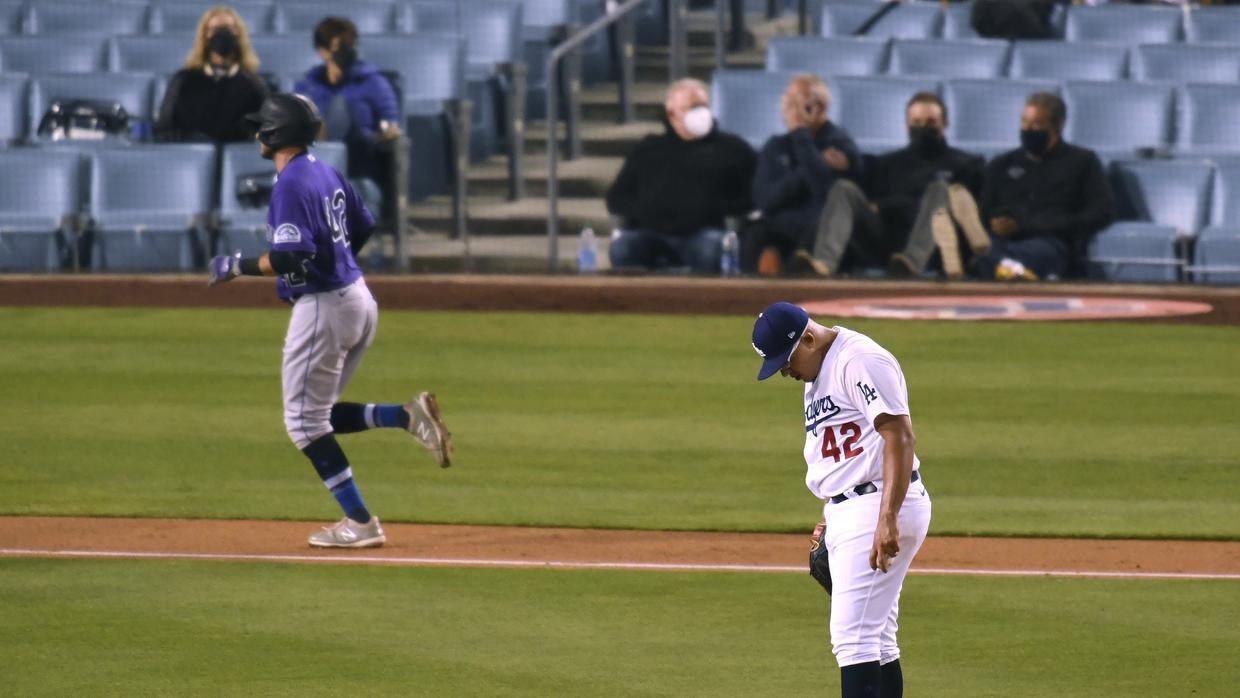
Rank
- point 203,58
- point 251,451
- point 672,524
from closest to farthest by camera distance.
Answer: point 672,524 → point 251,451 → point 203,58

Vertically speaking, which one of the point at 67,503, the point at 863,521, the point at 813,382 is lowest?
the point at 67,503

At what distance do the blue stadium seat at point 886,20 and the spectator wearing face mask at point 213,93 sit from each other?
5111 millimetres

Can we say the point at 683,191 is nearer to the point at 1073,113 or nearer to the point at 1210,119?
the point at 1073,113

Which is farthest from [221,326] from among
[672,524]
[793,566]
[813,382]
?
[813,382]

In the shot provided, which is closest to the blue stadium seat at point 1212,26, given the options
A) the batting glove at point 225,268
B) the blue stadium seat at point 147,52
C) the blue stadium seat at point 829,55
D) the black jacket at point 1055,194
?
the blue stadium seat at point 829,55

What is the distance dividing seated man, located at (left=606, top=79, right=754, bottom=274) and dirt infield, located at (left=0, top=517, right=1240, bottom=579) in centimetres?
625

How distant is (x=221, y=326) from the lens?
49.0 ft

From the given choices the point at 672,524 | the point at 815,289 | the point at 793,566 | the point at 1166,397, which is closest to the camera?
the point at 793,566

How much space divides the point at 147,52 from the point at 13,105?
1412 millimetres

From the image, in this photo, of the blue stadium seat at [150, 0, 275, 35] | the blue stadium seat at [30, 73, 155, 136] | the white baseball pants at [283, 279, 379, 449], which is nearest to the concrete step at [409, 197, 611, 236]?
the blue stadium seat at [30, 73, 155, 136]

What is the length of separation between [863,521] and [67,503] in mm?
5330

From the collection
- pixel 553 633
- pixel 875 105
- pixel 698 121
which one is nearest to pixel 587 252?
pixel 698 121

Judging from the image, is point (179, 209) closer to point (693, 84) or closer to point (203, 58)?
point (203, 58)

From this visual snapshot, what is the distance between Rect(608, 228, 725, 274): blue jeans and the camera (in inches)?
611
